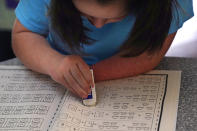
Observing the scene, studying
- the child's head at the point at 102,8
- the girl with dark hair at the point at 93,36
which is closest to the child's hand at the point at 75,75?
the girl with dark hair at the point at 93,36

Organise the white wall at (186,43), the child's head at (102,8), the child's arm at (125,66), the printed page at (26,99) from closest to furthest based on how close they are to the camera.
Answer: the child's head at (102,8) → the printed page at (26,99) → the child's arm at (125,66) → the white wall at (186,43)

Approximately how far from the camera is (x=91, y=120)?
63 centimetres

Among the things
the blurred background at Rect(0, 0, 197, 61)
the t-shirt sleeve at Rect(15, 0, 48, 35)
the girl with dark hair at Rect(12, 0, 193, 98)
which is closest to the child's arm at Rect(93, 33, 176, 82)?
the girl with dark hair at Rect(12, 0, 193, 98)

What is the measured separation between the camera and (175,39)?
1.28 m

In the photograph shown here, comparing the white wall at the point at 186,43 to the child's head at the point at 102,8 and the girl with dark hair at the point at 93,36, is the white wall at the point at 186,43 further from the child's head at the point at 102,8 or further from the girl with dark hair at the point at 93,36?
the child's head at the point at 102,8

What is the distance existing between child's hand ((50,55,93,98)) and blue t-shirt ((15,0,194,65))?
0.22ft

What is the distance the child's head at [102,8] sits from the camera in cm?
53

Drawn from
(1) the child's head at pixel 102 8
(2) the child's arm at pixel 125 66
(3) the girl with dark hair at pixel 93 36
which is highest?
(1) the child's head at pixel 102 8

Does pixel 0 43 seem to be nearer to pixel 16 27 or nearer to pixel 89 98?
pixel 16 27

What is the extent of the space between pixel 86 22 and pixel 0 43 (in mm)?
650

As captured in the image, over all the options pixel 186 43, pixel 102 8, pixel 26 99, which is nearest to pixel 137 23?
pixel 102 8

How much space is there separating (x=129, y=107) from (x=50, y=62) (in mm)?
177

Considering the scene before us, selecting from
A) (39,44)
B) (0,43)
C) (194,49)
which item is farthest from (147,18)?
(0,43)

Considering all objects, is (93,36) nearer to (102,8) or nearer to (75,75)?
(75,75)
